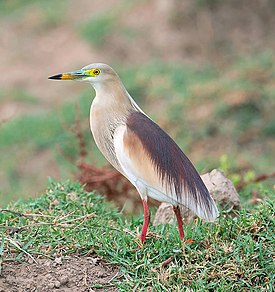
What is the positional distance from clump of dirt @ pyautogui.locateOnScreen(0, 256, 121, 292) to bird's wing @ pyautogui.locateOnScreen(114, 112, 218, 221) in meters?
0.50

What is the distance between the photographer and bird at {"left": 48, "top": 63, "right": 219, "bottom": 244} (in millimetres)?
3854

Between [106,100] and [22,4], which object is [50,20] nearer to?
[22,4]

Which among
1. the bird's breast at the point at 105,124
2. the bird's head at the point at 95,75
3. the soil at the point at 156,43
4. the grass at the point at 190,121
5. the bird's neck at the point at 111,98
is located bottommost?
the grass at the point at 190,121

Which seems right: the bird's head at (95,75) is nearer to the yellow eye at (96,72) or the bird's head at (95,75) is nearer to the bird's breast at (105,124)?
the yellow eye at (96,72)

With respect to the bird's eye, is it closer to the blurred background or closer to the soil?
the blurred background

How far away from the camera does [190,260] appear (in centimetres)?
379

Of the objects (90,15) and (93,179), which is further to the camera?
(90,15)

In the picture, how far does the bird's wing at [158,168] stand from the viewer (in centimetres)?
385

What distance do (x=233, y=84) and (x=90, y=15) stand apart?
13.6ft

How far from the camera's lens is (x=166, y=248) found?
12.7 ft

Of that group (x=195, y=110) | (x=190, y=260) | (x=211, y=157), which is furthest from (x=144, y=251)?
(x=195, y=110)

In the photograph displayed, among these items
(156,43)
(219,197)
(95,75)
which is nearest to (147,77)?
(156,43)

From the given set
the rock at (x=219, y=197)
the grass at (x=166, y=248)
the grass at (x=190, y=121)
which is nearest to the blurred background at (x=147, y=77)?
the grass at (x=190, y=121)

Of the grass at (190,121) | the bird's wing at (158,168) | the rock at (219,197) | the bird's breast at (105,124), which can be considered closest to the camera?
the bird's wing at (158,168)
